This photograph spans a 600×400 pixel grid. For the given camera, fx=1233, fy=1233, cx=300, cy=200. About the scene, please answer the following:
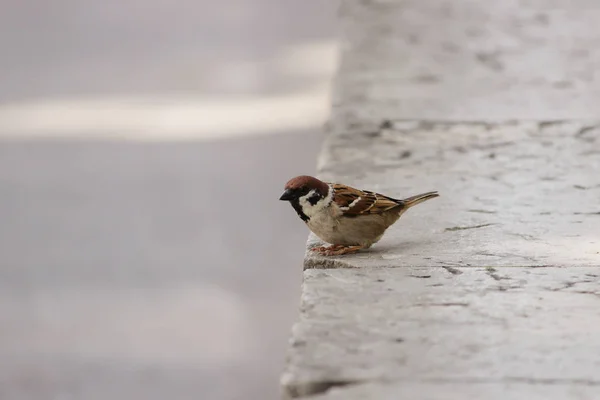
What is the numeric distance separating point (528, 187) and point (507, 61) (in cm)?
260

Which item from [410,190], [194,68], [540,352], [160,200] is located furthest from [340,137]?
[194,68]

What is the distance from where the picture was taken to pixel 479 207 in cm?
442

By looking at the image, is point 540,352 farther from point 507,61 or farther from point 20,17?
point 20,17

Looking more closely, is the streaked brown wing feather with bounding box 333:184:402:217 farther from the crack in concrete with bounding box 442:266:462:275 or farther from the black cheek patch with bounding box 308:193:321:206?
the crack in concrete with bounding box 442:266:462:275

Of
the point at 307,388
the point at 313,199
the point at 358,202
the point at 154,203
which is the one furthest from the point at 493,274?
the point at 154,203

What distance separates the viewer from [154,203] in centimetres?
668

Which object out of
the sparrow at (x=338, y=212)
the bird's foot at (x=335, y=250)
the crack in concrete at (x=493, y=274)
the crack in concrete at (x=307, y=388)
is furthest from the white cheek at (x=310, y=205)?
the crack in concrete at (x=307, y=388)

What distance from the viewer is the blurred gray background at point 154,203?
4508mm

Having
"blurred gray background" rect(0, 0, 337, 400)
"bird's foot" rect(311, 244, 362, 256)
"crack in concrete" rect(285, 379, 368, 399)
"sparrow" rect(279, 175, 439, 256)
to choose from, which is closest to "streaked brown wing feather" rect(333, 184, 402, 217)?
"sparrow" rect(279, 175, 439, 256)

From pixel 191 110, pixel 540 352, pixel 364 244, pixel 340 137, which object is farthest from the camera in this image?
pixel 191 110

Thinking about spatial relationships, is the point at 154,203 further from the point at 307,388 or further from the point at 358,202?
the point at 307,388

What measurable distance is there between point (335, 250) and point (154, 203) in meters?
3.00

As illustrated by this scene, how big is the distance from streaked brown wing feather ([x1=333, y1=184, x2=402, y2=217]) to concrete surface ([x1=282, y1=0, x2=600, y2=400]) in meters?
0.14

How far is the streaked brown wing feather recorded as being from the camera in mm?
3746
